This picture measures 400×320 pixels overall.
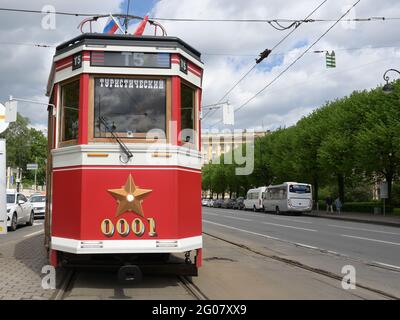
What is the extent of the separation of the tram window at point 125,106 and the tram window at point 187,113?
50 centimetres

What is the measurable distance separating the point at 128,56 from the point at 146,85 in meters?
0.50

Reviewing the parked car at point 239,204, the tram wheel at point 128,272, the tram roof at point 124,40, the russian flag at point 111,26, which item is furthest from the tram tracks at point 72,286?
the parked car at point 239,204

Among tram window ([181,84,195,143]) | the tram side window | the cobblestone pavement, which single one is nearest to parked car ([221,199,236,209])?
the cobblestone pavement

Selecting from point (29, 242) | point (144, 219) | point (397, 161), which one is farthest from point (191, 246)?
point (397, 161)

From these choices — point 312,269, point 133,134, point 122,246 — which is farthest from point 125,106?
point 312,269

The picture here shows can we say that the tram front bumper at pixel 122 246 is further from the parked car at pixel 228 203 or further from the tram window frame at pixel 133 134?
the parked car at pixel 228 203

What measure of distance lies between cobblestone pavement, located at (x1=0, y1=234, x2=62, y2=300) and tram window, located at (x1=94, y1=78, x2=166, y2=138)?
2.43 metres

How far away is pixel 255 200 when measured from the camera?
54.6 metres

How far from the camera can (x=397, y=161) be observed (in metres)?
36.8

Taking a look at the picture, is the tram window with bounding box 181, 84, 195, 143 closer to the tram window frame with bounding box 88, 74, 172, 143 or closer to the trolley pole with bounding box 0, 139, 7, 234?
the tram window frame with bounding box 88, 74, 172, 143

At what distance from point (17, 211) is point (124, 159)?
1458cm

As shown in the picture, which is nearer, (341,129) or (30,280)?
(30,280)
